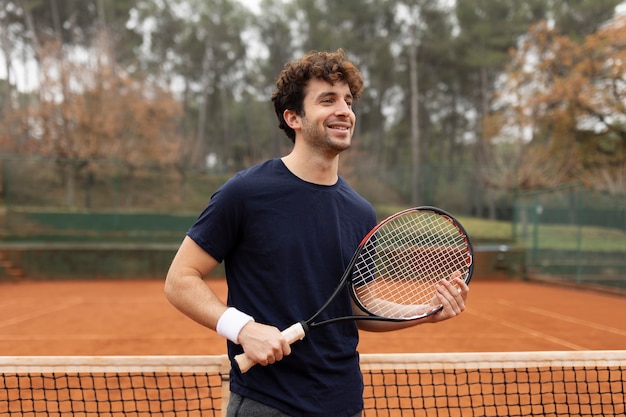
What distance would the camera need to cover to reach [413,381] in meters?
4.41

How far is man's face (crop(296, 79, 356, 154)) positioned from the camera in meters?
1.62

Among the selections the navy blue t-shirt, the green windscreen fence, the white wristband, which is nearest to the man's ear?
the navy blue t-shirt

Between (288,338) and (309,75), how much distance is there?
807 mm

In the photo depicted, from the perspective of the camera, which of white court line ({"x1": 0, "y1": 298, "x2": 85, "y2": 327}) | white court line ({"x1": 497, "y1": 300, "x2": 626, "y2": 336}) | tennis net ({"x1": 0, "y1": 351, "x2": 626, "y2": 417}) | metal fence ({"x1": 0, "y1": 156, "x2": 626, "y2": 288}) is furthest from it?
metal fence ({"x1": 0, "y1": 156, "x2": 626, "y2": 288})

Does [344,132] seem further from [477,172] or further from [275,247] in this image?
[477,172]

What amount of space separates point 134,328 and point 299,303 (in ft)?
19.9

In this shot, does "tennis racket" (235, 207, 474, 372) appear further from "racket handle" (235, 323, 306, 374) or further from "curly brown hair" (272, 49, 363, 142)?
"curly brown hair" (272, 49, 363, 142)

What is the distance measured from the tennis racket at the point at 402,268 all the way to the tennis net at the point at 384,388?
0.45 metres

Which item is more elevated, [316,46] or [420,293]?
[316,46]

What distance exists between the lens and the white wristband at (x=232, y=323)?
146 centimetres

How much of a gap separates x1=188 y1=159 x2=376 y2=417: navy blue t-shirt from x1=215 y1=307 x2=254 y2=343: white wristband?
3.5 inches

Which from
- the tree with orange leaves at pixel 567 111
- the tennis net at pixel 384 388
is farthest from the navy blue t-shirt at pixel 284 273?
the tree with orange leaves at pixel 567 111

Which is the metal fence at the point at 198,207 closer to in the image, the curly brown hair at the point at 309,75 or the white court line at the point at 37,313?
the white court line at the point at 37,313

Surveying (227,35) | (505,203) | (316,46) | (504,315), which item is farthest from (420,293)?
(227,35)
